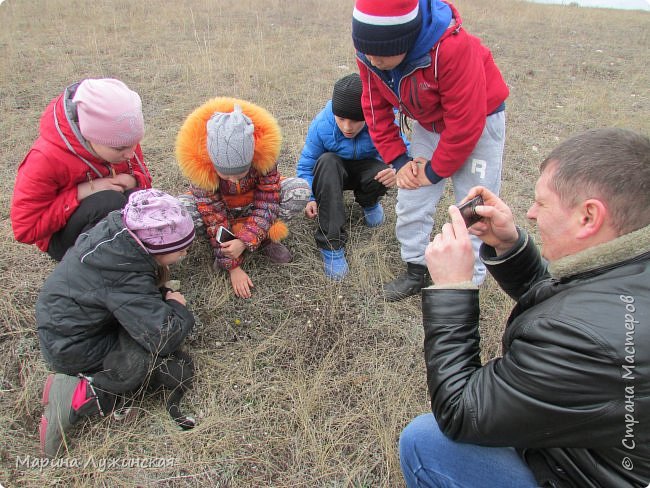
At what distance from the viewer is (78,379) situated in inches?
71.6

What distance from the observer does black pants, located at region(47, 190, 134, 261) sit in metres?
2.19

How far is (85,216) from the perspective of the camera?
2188mm

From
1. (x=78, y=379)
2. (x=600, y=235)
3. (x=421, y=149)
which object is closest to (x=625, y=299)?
(x=600, y=235)

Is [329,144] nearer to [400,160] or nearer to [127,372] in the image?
[400,160]

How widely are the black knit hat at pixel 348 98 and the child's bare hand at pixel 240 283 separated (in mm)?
1197

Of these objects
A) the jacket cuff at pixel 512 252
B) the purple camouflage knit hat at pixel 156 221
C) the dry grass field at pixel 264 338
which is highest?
the jacket cuff at pixel 512 252

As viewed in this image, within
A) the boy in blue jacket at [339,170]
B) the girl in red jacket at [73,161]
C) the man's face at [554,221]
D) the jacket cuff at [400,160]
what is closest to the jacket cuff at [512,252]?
the man's face at [554,221]

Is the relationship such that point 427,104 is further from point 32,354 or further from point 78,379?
point 32,354

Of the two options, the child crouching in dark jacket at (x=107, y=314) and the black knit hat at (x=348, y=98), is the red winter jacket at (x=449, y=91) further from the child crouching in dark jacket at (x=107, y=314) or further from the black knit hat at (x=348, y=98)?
the child crouching in dark jacket at (x=107, y=314)

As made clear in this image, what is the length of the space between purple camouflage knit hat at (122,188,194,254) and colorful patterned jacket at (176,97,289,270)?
444 mm

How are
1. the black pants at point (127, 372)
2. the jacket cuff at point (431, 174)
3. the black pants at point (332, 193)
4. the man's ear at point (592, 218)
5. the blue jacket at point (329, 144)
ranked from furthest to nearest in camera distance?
the blue jacket at point (329, 144) < the black pants at point (332, 193) < the jacket cuff at point (431, 174) < the black pants at point (127, 372) < the man's ear at point (592, 218)

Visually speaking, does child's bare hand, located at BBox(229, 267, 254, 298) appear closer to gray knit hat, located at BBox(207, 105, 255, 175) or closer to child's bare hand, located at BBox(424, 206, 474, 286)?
gray knit hat, located at BBox(207, 105, 255, 175)

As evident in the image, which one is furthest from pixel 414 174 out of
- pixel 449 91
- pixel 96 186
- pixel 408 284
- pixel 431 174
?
pixel 96 186

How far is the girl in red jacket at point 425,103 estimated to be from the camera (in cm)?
183
